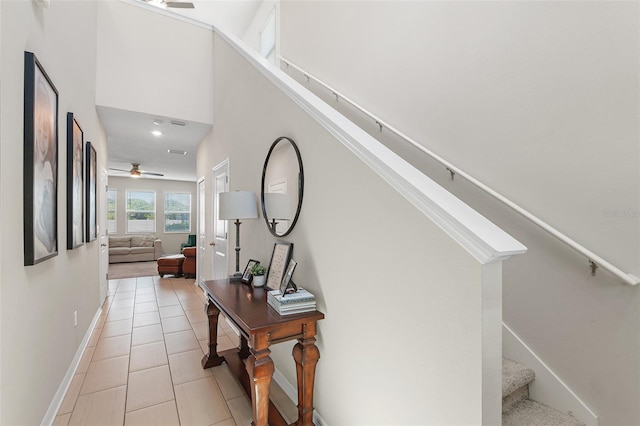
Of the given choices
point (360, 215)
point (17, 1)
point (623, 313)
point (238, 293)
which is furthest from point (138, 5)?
point (623, 313)

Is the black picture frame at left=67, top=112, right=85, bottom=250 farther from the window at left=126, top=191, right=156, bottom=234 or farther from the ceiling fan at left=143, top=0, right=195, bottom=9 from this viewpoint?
the window at left=126, top=191, right=156, bottom=234

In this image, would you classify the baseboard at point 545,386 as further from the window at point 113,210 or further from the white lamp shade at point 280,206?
the window at point 113,210

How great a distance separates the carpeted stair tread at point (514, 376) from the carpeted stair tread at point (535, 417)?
0.12 meters

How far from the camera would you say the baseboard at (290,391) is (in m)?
1.79

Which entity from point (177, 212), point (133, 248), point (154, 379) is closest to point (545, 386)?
point (154, 379)

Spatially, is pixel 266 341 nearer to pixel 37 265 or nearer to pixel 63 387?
pixel 37 265

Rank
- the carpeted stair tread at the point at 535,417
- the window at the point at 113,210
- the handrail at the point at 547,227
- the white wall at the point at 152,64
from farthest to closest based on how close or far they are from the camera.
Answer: the window at the point at 113,210, the white wall at the point at 152,64, the carpeted stair tread at the point at 535,417, the handrail at the point at 547,227

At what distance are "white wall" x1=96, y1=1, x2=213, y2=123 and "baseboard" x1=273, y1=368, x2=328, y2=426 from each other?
3503 millimetres

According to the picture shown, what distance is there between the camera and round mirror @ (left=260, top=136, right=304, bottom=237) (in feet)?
6.67

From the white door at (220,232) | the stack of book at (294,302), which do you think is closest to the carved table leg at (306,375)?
the stack of book at (294,302)

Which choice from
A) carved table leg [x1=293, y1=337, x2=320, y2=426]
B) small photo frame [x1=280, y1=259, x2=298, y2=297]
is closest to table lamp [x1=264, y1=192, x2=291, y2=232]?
small photo frame [x1=280, y1=259, x2=298, y2=297]

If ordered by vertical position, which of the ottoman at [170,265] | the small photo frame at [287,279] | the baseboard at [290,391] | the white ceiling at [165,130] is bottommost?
the baseboard at [290,391]

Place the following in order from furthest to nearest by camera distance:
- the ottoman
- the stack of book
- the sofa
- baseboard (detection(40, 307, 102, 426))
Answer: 1. the sofa
2. the ottoman
3. baseboard (detection(40, 307, 102, 426))
4. the stack of book

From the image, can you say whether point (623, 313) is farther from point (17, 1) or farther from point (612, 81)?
point (17, 1)
